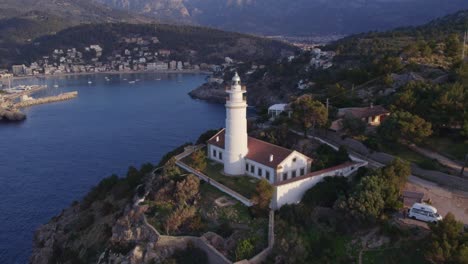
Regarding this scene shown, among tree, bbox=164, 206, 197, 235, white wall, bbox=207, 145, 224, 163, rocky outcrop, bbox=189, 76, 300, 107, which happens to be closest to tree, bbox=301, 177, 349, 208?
tree, bbox=164, 206, 197, 235

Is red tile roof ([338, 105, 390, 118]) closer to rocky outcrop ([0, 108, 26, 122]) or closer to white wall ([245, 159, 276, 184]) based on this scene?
white wall ([245, 159, 276, 184])

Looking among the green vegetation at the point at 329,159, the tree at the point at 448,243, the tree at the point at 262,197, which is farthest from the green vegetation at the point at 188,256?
the tree at the point at 448,243

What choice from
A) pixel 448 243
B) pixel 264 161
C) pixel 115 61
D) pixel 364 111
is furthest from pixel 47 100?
pixel 448 243

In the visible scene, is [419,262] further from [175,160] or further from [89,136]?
[89,136]

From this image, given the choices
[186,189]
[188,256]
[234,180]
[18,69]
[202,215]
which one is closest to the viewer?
[188,256]

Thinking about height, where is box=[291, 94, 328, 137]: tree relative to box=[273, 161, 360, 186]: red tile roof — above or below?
above

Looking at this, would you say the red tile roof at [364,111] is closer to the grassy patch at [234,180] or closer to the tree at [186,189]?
the grassy patch at [234,180]

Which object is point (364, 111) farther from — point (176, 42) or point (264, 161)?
point (176, 42)
